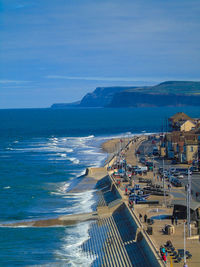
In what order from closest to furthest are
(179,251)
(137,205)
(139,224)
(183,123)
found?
(179,251) < (139,224) < (137,205) < (183,123)

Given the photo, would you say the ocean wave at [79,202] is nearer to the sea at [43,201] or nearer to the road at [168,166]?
the sea at [43,201]

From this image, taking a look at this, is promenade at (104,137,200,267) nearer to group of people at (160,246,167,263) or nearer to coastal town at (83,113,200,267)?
coastal town at (83,113,200,267)

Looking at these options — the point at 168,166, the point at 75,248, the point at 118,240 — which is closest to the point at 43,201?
the point at 75,248

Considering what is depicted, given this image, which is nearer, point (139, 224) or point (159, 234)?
point (159, 234)

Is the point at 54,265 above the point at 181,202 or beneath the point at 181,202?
beneath

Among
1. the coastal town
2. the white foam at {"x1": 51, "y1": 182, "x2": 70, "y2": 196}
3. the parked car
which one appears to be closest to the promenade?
the coastal town

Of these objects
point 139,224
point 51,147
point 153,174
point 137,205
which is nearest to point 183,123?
point 51,147

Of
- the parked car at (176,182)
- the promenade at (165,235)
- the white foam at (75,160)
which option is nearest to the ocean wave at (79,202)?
the promenade at (165,235)

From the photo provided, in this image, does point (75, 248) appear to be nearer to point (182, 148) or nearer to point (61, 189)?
point (61, 189)

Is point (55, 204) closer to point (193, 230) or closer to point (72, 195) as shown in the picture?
point (72, 195)
